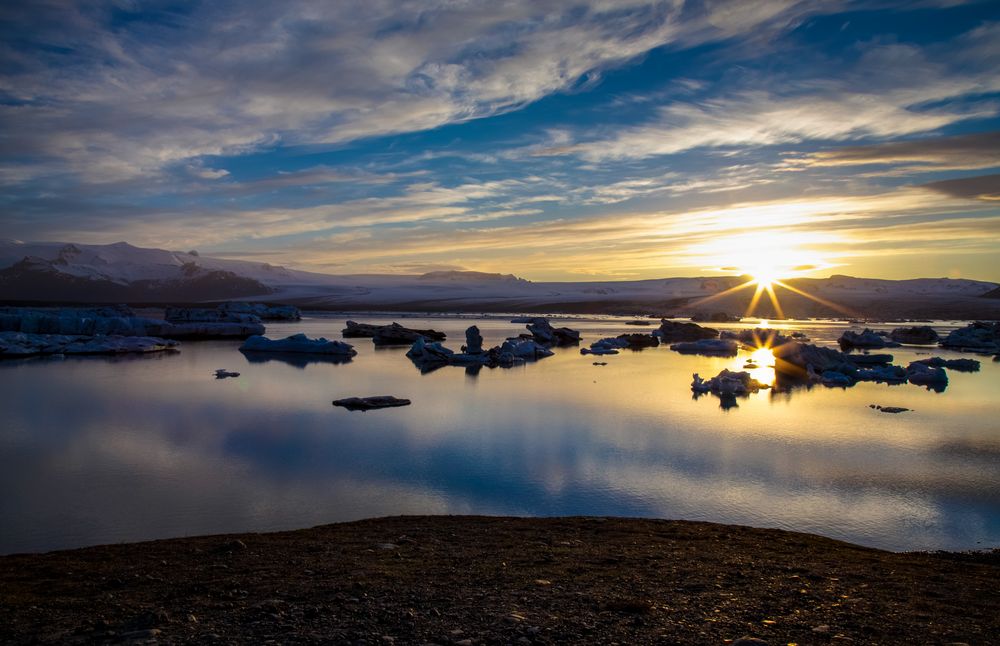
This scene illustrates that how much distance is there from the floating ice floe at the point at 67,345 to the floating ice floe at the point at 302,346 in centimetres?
304

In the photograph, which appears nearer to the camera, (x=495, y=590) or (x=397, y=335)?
(x=495, y=590)

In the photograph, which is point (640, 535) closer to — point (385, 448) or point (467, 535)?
point (467, 535)

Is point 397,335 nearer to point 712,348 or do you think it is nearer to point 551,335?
point 551,335

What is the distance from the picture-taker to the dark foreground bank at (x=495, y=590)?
2852 mm

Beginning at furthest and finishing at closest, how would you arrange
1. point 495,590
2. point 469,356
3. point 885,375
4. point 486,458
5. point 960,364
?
point 469,356
point 960,364
point 885,375
point 486,458
point 495,590

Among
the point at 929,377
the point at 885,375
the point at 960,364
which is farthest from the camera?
the point at 960,364

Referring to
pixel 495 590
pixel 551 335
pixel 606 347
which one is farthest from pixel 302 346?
pixel 495 590

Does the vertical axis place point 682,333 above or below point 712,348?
above

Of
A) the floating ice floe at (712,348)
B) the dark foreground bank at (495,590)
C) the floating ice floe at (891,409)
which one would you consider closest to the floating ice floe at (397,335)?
the floating ice floe at (712,348)

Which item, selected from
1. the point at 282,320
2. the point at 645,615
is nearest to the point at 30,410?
the point at 645,615

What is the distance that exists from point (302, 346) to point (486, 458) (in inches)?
556

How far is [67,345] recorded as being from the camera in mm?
20859

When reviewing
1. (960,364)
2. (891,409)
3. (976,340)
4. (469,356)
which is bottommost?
(891,409)

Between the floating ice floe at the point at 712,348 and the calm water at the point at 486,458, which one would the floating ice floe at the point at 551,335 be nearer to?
the floating ice floe at the point at 712,348
